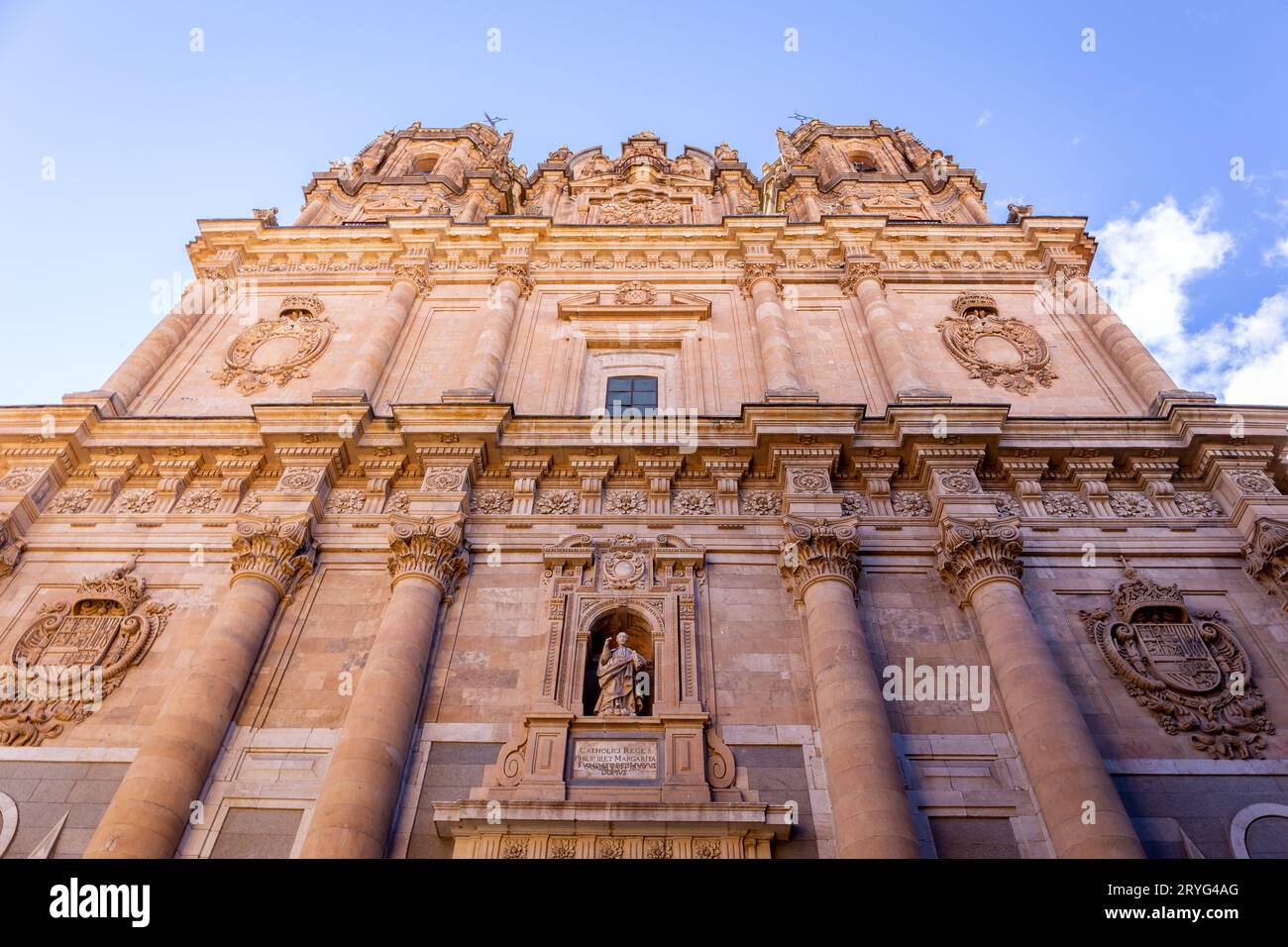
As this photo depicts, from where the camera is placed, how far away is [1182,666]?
12805 millimetres

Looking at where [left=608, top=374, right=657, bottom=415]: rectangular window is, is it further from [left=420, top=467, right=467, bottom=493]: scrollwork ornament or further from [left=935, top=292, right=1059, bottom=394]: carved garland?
[left=935, top=292, right=1059, bottom=394]: carved garland

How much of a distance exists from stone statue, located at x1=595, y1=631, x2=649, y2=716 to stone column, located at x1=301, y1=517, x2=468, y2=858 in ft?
8.21

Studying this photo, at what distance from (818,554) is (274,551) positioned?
8292 mm

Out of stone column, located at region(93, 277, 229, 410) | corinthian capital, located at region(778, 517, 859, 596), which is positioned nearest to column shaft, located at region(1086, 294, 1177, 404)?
corinthian capital, located at region(778, 517, 859, 596)

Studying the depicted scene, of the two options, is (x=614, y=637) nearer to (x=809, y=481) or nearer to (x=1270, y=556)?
(x=809, y=481)

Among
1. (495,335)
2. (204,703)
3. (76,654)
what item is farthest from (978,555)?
(76,654)

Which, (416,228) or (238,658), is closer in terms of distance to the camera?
(238,658)

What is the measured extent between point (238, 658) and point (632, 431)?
710cm

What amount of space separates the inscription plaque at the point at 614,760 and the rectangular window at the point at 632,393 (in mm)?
7790

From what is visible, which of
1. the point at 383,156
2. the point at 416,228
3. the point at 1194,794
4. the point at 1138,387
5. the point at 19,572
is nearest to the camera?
the point at 1194,794

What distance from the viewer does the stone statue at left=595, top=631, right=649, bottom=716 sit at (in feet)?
40.0
